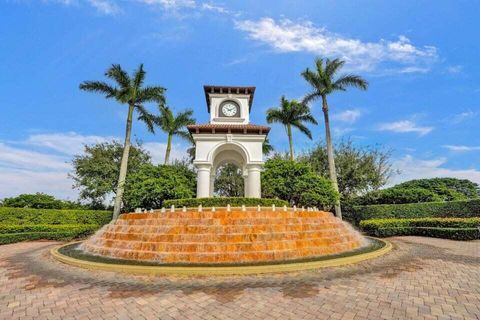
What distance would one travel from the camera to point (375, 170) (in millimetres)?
41000

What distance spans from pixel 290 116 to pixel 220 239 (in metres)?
29.1

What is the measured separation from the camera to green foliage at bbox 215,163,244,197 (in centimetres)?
5184

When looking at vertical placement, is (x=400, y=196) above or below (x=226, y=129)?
below

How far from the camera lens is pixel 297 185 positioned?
2889 cm

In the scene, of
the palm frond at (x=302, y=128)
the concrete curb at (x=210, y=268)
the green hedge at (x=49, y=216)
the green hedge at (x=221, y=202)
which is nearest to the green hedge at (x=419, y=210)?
the palm frond at (x=302, y=128)

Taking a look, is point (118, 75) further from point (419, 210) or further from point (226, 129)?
point (419, 210)

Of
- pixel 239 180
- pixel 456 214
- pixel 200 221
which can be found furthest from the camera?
pixel 239 180

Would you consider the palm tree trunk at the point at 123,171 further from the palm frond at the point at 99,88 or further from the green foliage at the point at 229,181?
the green foliage at the point at 229,181

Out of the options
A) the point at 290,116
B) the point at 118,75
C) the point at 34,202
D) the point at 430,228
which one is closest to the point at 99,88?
the point at 118,75

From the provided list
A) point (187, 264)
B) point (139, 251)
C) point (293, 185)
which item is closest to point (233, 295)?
point (187, 264)

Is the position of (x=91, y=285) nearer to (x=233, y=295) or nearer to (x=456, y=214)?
(x=233, y=295)

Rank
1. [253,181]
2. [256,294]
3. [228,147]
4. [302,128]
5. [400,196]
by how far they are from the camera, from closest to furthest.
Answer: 1. [256,294]
2. [253,181]
3. [228,147]
4. [400,196]
5. [302,128]

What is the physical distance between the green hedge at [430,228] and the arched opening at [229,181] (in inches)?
1082

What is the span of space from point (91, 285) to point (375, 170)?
40.6 m
